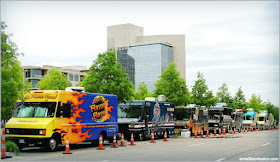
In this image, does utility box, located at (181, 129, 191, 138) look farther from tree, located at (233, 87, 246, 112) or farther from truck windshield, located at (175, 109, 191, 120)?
tree, located at (233, 87, 246, 112)

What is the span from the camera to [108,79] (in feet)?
102

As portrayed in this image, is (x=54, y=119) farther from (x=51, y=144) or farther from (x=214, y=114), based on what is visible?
(x=214, y=114)

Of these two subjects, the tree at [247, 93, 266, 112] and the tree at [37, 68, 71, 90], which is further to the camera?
the tree at [247, 93, 266, 112]

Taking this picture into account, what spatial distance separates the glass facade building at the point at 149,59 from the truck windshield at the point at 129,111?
121305mm

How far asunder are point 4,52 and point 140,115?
40.9ft

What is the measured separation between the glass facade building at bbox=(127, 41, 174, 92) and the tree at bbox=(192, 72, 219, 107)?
94.5 meters

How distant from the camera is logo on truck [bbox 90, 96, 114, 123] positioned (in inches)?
842

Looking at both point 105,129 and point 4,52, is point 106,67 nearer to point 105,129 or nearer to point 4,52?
point 105,129

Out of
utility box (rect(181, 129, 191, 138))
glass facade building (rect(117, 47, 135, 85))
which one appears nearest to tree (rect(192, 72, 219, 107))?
utility box (rect(181, 129, 191, 138))

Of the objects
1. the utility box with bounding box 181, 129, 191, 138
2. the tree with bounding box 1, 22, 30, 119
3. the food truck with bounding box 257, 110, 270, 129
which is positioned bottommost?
the food truck with bounding box 257, 110, 270, 129

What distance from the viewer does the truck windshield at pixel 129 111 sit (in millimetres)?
28188

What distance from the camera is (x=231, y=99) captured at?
72.6 metres

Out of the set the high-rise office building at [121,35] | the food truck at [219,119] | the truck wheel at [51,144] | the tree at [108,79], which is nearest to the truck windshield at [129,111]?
the tree at [108,79]

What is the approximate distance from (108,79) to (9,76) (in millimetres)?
13898
